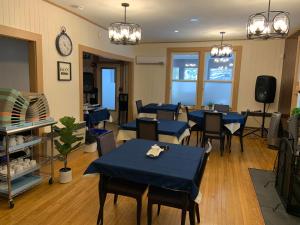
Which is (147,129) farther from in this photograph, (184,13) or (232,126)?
(184,13)

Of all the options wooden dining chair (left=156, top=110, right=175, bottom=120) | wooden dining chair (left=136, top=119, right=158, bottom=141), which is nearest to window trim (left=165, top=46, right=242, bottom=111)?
wooden dining chair (left=156, top=110, right=175, bottom=120)

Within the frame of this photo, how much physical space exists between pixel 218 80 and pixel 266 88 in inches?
57.5

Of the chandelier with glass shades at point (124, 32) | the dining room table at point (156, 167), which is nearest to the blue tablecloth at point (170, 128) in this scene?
the dining room table at point (156, 167)

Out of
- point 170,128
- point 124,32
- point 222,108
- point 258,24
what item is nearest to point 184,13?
point 124,32

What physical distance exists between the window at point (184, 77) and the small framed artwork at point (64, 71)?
3.97 metres

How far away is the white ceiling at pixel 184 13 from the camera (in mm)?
3685

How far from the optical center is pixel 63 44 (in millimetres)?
4172

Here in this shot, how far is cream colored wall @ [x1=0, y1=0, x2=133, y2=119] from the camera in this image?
10.5ft

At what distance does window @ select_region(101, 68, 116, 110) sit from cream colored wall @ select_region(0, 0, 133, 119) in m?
2.67

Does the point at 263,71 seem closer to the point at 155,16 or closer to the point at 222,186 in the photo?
the point at 155,16

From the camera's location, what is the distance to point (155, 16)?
4.48 metres

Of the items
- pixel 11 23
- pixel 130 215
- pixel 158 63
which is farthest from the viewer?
pixel 158 63

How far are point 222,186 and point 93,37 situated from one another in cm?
Answer: 410

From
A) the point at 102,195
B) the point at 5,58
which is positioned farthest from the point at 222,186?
the point at 5,58
